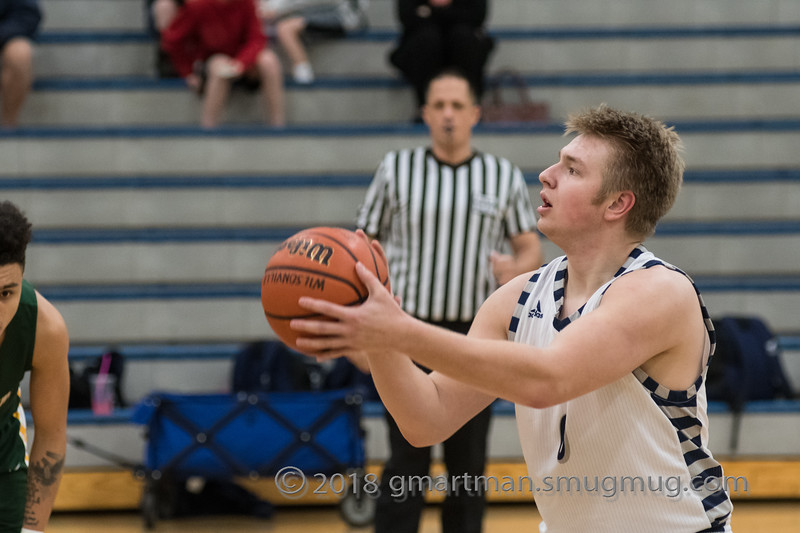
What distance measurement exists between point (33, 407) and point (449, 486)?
181cm

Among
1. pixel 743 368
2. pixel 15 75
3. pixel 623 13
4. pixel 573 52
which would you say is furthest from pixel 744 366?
pixel 15 75

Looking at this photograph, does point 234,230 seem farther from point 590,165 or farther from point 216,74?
point 590,165

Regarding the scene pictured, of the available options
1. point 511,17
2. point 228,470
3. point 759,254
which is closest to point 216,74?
point 511,17

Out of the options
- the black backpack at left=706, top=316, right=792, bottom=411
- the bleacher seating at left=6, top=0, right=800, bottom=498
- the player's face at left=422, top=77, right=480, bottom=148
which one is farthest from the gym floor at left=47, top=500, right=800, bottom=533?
the player's face at left=422, top=77, right=480, bottom=148

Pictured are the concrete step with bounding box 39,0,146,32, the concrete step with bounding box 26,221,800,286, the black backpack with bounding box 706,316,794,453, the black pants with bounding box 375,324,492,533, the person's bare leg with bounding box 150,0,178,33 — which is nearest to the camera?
the black pants with bounding box 375,324,492,533

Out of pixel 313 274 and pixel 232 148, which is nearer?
pixel 313 274

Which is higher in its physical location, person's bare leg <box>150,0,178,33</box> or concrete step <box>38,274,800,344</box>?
person's bare leg <box>150,0,178,33</box>

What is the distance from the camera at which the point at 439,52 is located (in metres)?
6.86

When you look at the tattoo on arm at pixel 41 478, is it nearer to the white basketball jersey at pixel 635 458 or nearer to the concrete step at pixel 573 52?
the white basketball jersey at pixel 635 458

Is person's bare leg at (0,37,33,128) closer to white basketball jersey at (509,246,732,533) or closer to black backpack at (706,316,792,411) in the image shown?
black backpack at (706,316,792,411)

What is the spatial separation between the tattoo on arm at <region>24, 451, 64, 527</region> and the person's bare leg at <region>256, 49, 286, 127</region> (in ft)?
15.5

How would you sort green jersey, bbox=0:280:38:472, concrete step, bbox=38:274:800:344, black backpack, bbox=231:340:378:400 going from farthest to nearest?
concrete step, bbox=38:274:800:344 < black backpack, bbox=231:340:378:400 < green jersey, bbox=0:280:38:472

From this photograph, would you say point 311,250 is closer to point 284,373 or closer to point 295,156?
point 284,373

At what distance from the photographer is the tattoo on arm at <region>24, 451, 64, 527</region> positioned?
2.58m
